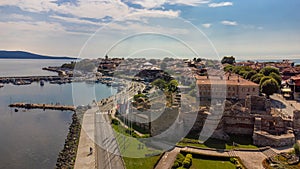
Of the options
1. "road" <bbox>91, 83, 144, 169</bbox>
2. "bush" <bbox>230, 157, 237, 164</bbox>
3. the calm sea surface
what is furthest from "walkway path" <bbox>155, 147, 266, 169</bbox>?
the calm sea surface

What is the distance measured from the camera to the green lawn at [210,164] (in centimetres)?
1341

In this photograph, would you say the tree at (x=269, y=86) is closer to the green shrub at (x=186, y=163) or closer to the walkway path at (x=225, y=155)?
the walkway path at (x=225, y=155)

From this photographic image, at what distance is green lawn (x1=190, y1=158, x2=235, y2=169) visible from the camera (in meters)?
13.4

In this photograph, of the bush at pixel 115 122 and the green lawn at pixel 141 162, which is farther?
the bush at pixel 115 122

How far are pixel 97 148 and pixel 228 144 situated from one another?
8190 mm

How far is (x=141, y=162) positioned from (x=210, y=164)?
3600mm

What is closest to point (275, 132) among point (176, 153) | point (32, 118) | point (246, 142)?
point (246, 142)

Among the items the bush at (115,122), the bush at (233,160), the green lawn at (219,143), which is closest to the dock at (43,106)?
the bush at (115,122)

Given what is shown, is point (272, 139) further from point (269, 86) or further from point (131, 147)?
point (269, 86)

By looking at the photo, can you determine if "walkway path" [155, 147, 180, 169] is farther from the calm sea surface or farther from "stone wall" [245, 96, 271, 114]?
"stone wall" [245, 96, 271, 114]

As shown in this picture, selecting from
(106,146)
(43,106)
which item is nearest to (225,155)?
(106,146)

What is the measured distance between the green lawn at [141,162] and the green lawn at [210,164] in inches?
79.1

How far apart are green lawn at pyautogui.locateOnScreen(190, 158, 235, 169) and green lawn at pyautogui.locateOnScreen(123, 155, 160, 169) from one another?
201cm

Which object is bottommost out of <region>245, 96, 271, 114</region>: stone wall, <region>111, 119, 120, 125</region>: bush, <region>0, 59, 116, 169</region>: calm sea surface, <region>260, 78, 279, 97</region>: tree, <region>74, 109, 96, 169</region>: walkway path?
<region>0, 59, 116, 169</region>: calm sea surface
